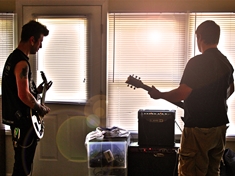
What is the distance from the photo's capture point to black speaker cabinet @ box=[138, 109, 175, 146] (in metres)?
2.99

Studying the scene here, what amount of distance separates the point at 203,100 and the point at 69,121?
1.75 metres

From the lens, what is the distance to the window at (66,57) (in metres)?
3.33

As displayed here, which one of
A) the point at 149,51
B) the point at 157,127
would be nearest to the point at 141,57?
the point at 149,51

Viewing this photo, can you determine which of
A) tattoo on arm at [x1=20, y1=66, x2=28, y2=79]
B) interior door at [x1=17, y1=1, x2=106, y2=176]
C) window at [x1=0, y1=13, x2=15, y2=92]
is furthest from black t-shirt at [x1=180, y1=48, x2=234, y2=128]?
window at [x1=0, y1=13, x2=15, y2=92]

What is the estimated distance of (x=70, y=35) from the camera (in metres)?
3.35

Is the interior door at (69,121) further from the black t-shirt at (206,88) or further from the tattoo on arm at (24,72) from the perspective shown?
the black t-shirt at (206,88)

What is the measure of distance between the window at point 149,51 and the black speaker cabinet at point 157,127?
39 centimetres

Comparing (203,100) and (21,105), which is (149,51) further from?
(21,105)

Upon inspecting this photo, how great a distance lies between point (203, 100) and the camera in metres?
2.09

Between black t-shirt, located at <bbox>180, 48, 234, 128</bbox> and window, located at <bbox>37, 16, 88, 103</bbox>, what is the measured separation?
1527 millimetres

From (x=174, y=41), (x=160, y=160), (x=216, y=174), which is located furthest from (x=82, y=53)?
(x=216, y=174)

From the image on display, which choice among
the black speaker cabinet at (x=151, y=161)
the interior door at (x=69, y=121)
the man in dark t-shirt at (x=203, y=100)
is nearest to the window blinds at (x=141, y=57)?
the interior door at (x=69, y=121)

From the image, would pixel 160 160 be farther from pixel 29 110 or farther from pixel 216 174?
pixel 29 110

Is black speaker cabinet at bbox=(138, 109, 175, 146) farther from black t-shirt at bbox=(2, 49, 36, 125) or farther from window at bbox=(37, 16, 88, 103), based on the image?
black t-shirt at bbox=(2, 49, 36, 125)
